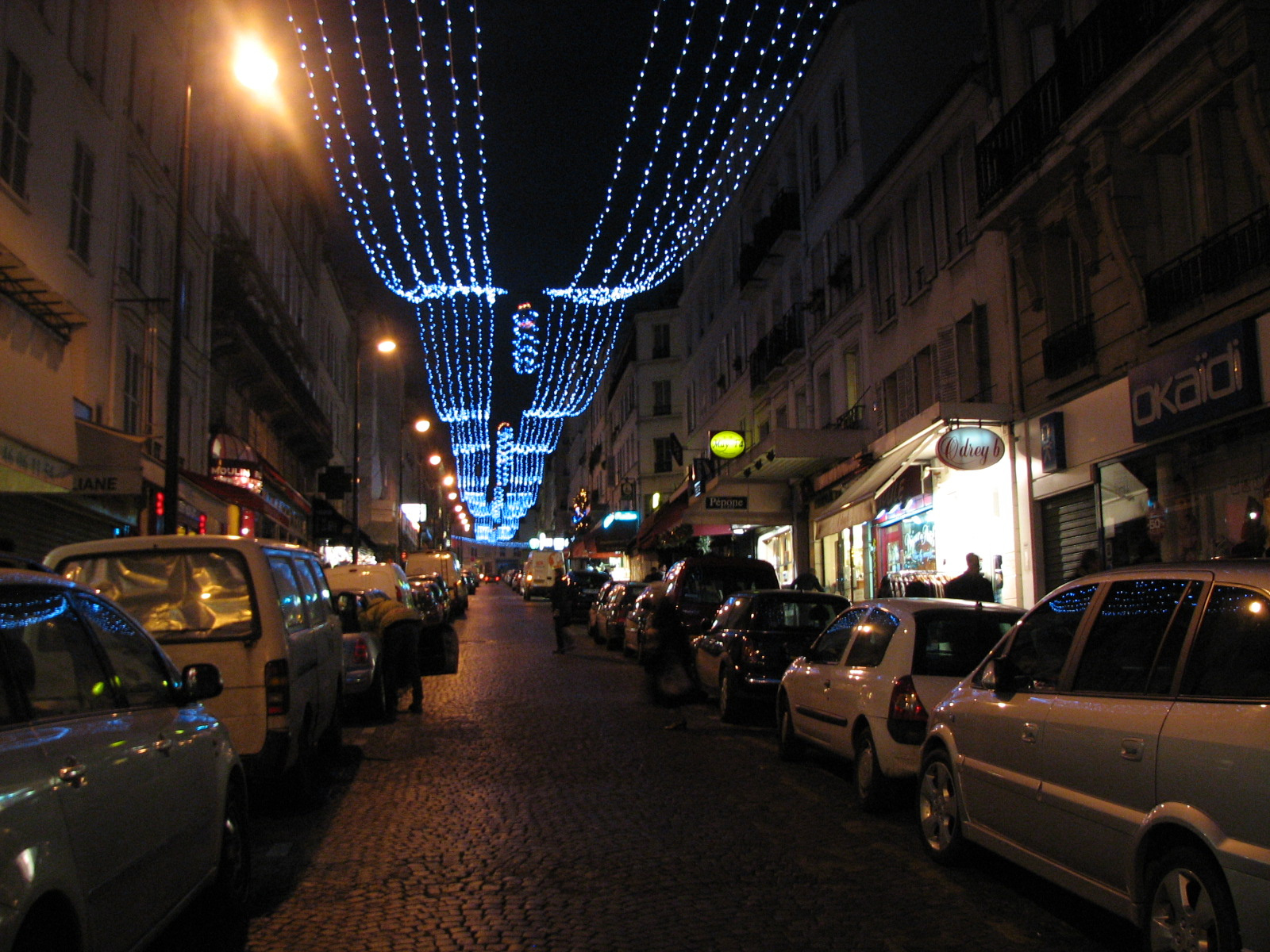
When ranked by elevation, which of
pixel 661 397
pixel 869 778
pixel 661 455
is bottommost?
pixel 869 778

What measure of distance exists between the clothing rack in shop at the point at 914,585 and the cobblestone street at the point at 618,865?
584 centimetres

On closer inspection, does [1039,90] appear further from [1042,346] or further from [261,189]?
[261,189]

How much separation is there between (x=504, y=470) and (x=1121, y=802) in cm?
8659

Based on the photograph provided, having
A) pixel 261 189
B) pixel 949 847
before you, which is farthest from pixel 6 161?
pixel 261 189

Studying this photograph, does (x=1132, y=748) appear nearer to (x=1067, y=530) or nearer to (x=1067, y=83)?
(x=1067, y=530)

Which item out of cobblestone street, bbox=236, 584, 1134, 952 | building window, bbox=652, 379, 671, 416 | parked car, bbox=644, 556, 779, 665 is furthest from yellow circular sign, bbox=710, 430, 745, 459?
building window, bbox=652, 379, 671, 416

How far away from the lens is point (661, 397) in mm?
59719

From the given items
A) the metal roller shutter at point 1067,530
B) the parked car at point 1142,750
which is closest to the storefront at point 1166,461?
the metal roller shutter at point 1067,530

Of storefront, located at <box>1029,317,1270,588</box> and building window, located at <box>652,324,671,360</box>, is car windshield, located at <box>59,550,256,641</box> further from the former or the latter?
building window, located at <box>652,324,671,360</box>

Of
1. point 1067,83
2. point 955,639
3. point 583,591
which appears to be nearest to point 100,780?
point 955,639

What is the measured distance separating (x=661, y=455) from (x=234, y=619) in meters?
50.5

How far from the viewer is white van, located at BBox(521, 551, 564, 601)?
2404 inches

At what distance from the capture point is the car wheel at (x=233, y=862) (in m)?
5.29

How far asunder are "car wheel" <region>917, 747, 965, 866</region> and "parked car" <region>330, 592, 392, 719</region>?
7.21 metres
